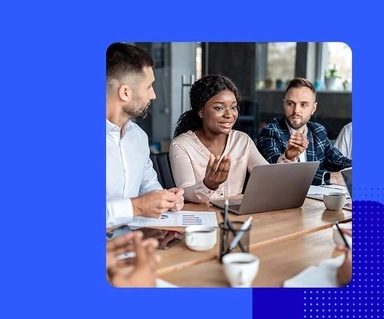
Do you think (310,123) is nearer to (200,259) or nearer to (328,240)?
(328,240)

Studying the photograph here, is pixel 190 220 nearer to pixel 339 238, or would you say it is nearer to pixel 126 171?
pixel 126 171

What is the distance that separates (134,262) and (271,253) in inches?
13.4

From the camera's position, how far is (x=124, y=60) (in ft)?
4.46

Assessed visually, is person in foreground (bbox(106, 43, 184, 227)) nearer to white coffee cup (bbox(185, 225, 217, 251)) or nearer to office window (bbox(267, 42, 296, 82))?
white coffee cup (bbox(185, 225, 217, 251))

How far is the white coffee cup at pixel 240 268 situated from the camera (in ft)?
3.96


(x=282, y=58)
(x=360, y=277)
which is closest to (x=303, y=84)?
(x=282, y=58)

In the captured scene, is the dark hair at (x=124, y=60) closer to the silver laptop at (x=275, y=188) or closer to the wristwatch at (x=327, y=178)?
the silver laptop at (x=275, y=188)

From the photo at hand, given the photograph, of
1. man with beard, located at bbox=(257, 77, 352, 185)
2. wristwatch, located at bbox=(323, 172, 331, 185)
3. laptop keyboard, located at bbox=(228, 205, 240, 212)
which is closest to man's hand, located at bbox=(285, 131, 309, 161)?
man with beard, located at bbox=(257, 77, 352, 185)

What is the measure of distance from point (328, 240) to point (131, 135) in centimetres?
63

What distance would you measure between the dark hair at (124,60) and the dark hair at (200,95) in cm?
37

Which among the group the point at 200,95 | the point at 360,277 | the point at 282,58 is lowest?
the point at 360,277

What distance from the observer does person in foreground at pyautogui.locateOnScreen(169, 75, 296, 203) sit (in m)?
1.66

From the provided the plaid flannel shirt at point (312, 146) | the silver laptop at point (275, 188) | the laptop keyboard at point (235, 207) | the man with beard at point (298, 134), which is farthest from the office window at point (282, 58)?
the laptop keyboard at point (235, 207)

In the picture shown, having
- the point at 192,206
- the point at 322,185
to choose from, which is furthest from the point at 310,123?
the point at 192,206
